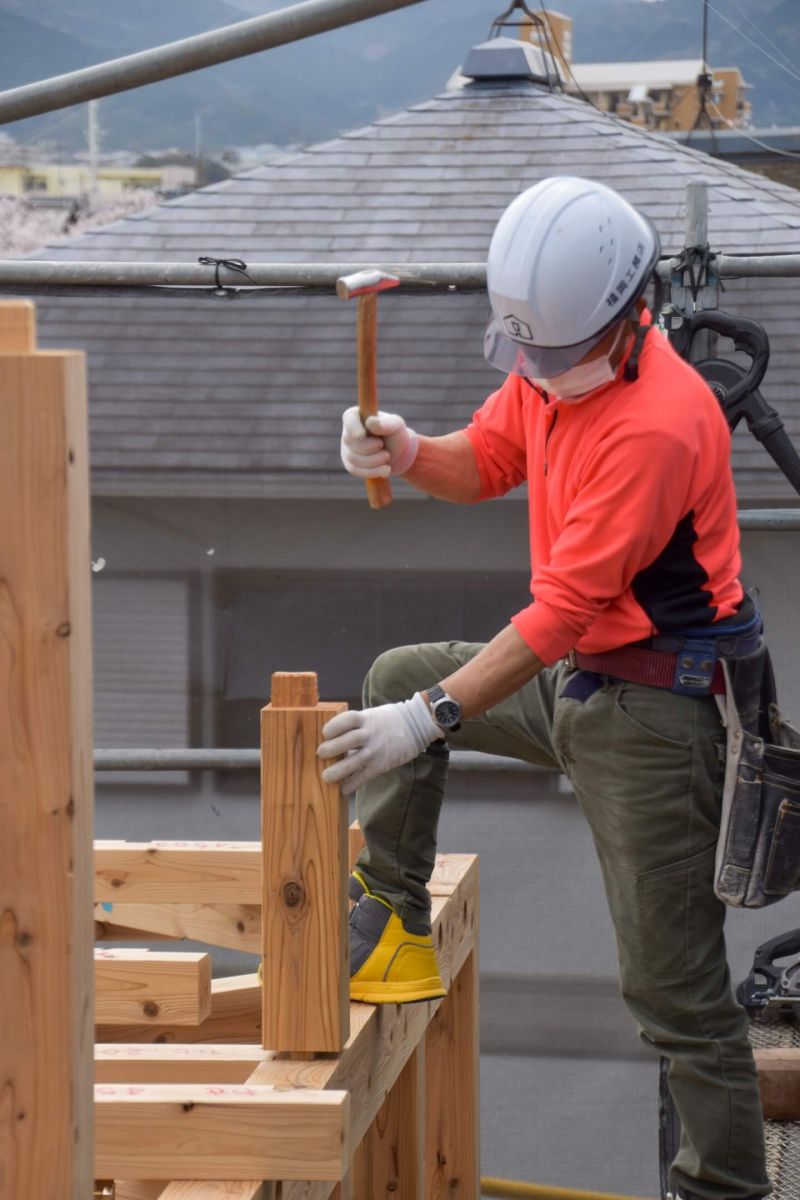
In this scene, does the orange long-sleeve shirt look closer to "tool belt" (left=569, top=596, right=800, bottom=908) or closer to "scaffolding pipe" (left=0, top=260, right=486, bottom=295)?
"tool belt" (left=569, top=596, right=800, bottom=908)

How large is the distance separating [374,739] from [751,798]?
0.69 m

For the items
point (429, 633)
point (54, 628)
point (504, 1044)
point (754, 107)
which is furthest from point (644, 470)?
point (754, 107)

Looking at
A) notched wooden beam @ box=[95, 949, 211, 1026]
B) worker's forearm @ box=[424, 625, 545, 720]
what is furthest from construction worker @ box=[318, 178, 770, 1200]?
notched wooden beam @ box=[95, 949, 211, 1026]

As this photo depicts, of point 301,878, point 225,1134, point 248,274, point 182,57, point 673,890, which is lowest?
point 225,1134

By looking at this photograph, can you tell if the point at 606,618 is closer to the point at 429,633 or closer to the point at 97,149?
the point at 429,633

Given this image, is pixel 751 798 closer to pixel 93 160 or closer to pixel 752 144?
pixel 752 144

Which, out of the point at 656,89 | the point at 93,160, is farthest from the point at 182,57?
the point at 93,160

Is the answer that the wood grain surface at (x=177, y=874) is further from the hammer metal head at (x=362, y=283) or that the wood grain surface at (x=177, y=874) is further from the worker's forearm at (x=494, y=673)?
the hammer metal head at (x=362, y=283)

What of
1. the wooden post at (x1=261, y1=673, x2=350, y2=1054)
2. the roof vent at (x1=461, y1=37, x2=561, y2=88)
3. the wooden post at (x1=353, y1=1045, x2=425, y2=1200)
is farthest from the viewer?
the roof vent at (x1=461, y1=37, x2=561, y2=88)

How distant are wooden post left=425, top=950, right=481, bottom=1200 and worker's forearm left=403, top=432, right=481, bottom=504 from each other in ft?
3.99

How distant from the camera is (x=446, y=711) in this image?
7.83 ft

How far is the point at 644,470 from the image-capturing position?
2326 mm

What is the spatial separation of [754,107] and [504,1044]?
42.6 feet

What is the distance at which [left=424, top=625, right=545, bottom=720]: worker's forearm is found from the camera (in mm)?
2361
